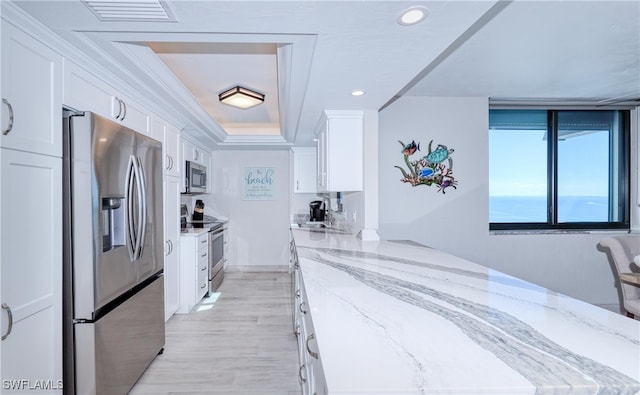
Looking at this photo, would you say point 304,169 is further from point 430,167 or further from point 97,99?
point 97,99

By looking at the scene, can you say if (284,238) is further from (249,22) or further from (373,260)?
(249,22)

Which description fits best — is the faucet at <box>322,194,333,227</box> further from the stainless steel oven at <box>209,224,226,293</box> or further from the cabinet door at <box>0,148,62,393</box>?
the cabinet door at <box>0,148,62,393</box>

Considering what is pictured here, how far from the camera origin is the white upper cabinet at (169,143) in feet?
9.57

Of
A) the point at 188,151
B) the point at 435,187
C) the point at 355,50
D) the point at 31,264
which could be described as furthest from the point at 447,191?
the point at 31,264

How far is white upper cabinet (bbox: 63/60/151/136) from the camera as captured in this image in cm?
173

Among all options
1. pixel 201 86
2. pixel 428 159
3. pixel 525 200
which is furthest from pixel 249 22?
pixel 525 200

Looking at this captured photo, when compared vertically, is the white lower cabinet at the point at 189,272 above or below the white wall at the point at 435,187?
below

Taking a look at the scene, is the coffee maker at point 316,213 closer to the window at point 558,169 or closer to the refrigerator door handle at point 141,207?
the window at point 558,169

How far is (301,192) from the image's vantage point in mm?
5426

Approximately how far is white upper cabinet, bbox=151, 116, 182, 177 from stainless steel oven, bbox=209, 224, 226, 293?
1145 millimetres

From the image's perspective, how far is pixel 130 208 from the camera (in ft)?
6.48

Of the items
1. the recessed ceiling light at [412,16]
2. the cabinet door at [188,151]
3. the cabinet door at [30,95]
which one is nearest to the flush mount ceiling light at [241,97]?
the cabinet door at [188,151]

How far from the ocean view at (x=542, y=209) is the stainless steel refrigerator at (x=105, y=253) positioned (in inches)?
145

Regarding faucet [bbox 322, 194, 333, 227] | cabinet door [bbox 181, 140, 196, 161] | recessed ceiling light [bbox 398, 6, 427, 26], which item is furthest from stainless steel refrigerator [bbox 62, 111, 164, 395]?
faucet [bbox 322, 194, 333, 227]
